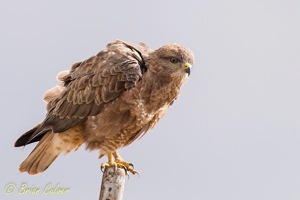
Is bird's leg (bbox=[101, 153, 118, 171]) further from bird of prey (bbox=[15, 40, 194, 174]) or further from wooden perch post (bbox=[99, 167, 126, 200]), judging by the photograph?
wooden perch post (bbox=[99, 167, 126, 200])

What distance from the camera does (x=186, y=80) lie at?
9.60 meters

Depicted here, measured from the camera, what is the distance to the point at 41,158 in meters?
9.88

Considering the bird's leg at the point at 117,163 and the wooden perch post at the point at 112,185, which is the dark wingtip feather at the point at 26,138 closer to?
the bird's leg at the point at 117,163

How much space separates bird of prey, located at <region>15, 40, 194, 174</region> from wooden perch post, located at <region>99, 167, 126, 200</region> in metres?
0.51

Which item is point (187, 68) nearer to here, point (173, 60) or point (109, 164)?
point (173, 60)

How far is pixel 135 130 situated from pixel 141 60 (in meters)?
0.96

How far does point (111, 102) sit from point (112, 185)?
1.46 m

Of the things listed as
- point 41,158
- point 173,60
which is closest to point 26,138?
point 41,158

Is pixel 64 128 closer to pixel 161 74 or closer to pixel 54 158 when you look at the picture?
pixel 54 158

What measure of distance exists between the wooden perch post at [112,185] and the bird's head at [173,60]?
1524mm

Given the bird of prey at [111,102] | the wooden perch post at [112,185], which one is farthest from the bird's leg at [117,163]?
the wooden perch post at [112,185]

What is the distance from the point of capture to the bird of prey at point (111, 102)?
9375 mm

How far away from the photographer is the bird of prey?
9375mm

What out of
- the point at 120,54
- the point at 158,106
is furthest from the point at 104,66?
the point at 158,106
